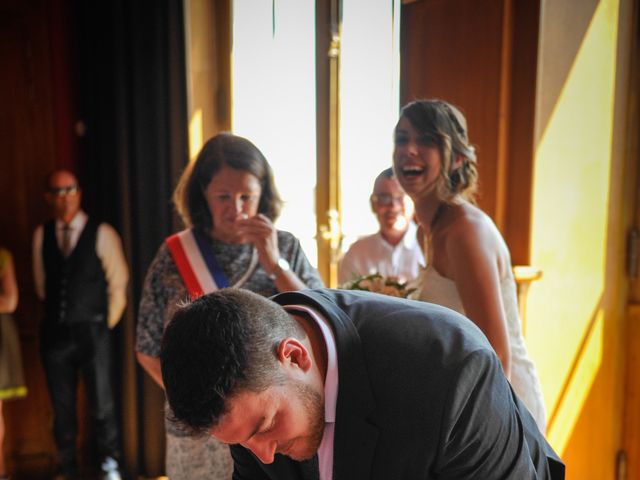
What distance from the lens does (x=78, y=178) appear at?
3.73 metres

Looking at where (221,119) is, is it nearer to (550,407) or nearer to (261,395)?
(550,407)

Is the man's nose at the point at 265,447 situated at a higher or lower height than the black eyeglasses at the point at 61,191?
lower

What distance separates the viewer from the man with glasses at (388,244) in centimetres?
261

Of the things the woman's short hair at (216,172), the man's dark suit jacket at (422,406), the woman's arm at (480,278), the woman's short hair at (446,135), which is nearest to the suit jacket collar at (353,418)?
the man's dark suit jacket at (422,406)

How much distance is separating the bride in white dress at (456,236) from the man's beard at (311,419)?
56 centimetres

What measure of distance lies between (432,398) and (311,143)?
2404mm

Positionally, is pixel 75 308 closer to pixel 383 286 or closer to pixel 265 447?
pixel 383 286

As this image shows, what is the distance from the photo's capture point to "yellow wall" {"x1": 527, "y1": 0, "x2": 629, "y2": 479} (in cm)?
223

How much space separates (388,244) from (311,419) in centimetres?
178

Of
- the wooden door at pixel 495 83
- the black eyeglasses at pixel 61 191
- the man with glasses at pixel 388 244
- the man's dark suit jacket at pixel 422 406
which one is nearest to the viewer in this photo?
the man's dark suit jacket at pixel 422 406

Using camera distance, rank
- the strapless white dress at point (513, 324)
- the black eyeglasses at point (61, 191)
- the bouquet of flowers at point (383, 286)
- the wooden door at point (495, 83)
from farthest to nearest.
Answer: the black eyeglasses at point (61, 191)
the wooden door at point (495, 83)
the bouquet of flowers at point (383, 286)
the strapless white dress at point (513, 324)

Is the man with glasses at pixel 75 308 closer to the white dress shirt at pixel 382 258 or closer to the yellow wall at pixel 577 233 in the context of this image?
the white dress shirt at pixel 382 258

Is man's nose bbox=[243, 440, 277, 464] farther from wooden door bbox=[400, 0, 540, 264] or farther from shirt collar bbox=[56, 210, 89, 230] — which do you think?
shirt collar bbox=[56, 210, 89, 230]

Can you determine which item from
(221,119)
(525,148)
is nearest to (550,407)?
(525,148)
